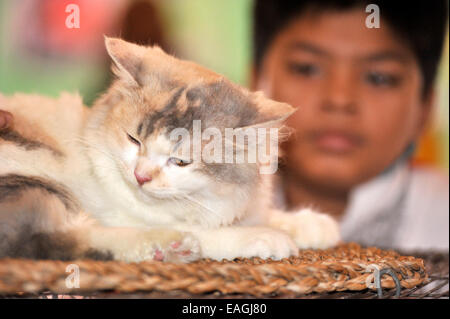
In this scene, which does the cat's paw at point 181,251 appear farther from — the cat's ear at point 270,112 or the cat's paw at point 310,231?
the cat's paw at point 310,231

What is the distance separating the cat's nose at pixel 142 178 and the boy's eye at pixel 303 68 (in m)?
2.24

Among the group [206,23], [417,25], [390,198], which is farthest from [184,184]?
[417,25]

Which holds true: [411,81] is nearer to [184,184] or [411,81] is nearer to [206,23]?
[206,23]

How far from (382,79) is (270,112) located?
88.3 inches

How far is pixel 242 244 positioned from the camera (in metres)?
1.55

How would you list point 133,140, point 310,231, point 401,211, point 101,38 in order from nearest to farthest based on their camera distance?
point 133,140 < point 310,231 < point 101,38 < point 401,211

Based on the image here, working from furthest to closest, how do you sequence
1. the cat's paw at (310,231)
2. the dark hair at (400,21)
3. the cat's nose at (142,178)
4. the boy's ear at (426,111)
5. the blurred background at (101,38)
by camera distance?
the boy's ear at (426,111) < the dark hair at (400,21) < the blurred background at (101,38) < the cat's paw at (310,231) < the cat's nose at (142,178)

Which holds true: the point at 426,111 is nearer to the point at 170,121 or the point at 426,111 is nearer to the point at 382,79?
the point at 382,79

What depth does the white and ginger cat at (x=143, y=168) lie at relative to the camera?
1.37 m

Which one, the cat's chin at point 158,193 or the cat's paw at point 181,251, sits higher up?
the cat's chin at point 158,193

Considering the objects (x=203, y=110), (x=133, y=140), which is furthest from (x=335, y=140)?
(x=133, y=140)

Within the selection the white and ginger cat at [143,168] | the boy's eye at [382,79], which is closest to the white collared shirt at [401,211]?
the boy's eye at [382,79]

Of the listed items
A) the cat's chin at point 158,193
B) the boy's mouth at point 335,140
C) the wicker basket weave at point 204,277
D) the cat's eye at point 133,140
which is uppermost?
the boy's mouth at point 335,140

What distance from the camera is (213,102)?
154 cm
